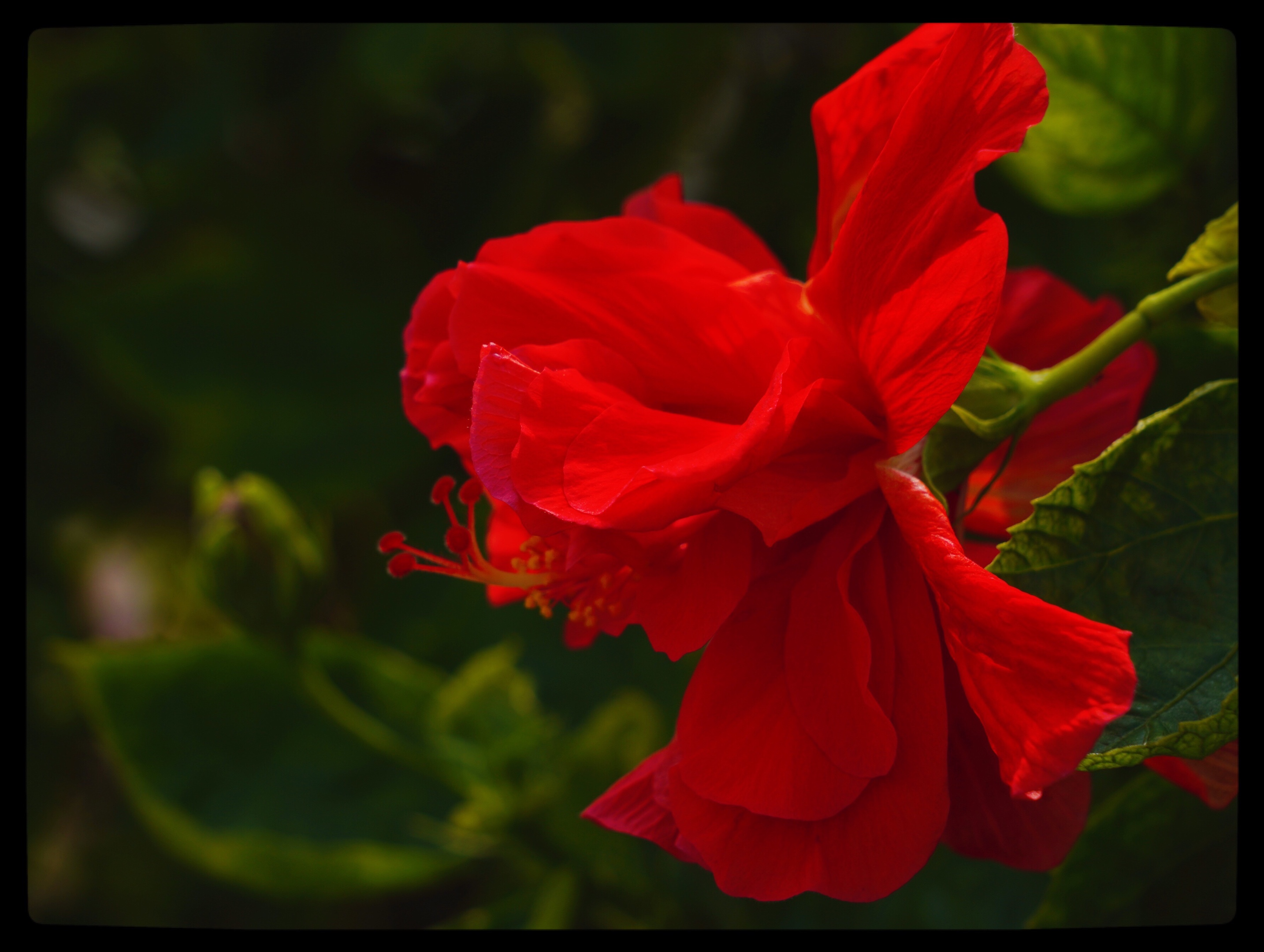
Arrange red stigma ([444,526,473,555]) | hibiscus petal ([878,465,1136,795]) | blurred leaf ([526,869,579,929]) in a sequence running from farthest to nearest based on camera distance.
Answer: blurred leaf ([526,869,579,929]) < red stigma ([444,526,473,555]) < hibiscus petal ([878,465,1136,795])

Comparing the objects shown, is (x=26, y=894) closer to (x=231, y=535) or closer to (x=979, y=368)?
(x=231, y=535)

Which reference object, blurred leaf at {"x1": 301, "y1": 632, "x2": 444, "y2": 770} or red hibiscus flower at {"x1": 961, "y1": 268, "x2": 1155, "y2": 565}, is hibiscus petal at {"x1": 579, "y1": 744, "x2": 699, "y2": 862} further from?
blurred leaf at {"x1": 301, "y1": 632, "x2": 444, "y2": 770}

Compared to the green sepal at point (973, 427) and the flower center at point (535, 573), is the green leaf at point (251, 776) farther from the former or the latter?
the green sepal at point (973, 427)

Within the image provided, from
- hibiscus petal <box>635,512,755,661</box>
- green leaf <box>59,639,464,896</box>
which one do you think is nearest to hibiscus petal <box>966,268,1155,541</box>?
hibiscus petal <box>635,512,755,661</box>

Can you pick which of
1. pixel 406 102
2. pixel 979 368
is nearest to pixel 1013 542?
pixel 979 368

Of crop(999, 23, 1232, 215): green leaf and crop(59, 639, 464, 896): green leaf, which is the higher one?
crop(999, 23, 1232, 215): green leaf

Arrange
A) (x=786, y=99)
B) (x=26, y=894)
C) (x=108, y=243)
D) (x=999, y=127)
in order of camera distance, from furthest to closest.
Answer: (x=108, y=243)
(x=786, y=99)
(x=26, y=894)
(x=999, y=127)
